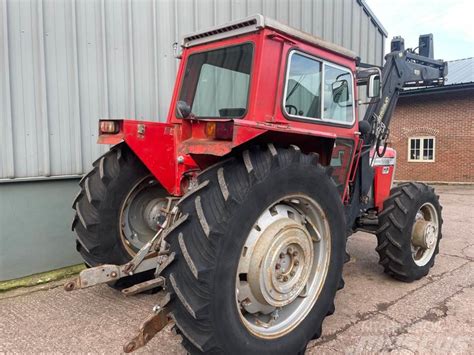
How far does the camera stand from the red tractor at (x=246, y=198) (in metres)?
2.32

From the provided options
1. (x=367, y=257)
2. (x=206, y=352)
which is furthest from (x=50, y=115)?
(x=367, y=257)

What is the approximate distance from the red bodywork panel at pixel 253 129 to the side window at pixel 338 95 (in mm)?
79

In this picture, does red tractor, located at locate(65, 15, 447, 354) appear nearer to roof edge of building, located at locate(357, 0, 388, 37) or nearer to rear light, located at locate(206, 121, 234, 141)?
rear light, located at locate(206, 121, 234, 141)

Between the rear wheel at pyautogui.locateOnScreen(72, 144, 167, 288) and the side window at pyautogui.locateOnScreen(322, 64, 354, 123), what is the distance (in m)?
1.84

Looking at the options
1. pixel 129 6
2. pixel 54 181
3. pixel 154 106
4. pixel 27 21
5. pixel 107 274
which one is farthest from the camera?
pixel 154 106

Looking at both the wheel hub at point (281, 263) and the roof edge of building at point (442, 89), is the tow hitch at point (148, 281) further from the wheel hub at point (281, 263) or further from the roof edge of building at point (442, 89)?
the roof edge of building at point (442, 89)

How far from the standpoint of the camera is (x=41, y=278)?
4.58 m

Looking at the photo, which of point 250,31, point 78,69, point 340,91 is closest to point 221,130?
point 250,31

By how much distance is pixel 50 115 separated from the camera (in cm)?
464

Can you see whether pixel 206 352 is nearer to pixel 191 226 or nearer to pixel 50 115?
pixel 191 226

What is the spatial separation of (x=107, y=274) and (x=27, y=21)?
3.16m

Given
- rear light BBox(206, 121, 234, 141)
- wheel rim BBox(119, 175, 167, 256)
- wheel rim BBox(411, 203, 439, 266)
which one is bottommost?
wheel rim BBox(411, 203, 439, 266)

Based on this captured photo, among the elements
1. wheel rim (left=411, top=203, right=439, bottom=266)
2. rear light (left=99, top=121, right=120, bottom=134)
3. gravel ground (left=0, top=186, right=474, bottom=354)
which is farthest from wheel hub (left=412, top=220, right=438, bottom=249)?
rear light (left=99, top=121, right=120, bottom=134)

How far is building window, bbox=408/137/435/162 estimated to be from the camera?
17.2m
